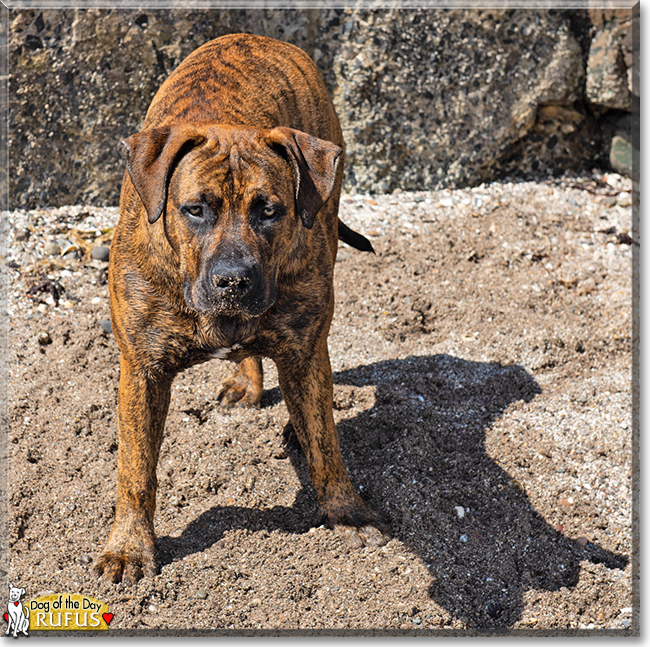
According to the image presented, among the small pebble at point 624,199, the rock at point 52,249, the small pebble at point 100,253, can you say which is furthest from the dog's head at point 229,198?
the small pebble at point 624,199

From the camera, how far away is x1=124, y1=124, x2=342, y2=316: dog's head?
3.05 metres

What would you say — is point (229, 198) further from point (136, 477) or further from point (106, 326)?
point (106, 326)

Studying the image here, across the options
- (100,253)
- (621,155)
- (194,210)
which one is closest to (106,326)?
(100,253)

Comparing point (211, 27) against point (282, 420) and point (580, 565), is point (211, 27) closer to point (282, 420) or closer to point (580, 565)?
point (282, 420)

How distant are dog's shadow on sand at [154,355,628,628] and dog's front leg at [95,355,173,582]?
0.54ft

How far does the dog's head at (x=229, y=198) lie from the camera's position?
305cm

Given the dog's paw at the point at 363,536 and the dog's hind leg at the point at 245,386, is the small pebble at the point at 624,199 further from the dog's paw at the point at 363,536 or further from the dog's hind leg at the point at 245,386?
the dog's paw at the point at 363,536

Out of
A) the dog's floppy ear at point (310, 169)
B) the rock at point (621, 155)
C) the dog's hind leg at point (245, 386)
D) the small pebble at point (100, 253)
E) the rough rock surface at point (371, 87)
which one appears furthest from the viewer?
the rock at point (621, 155)

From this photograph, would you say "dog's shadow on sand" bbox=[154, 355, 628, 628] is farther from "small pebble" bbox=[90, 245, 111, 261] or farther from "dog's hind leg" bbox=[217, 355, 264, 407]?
"small pebble" bbox=[90, 245, 111, 261]

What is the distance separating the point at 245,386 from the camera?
4891 millimetres

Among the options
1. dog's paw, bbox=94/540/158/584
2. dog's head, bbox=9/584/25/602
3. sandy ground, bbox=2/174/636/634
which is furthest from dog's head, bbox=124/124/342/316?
dog's head, bbox=9/584/25/602

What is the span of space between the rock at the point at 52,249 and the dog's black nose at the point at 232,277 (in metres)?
3.39

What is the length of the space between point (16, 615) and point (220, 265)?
179cm

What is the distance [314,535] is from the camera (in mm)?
3879
